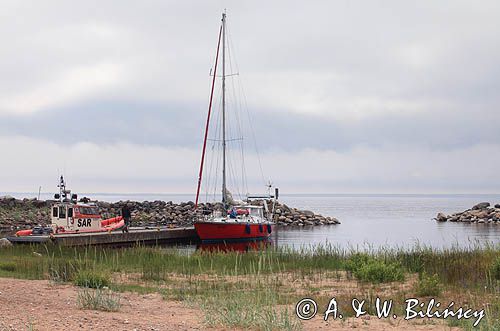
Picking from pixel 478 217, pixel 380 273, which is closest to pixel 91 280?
pixel 380 273

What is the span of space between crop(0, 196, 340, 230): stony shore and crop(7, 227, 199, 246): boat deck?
284 inches

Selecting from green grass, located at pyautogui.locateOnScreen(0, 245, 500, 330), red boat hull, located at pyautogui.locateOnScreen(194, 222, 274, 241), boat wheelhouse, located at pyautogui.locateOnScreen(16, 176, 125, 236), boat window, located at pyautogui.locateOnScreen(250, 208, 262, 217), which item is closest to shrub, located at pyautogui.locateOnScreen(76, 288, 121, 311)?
green grass, located at pyautogui.locateOnScreen(0, 245, 500, 330)

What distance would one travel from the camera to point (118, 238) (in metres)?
37.4

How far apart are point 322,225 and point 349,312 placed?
62.3 m

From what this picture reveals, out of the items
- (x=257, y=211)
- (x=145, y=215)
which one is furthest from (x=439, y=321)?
(x=145, y=215)

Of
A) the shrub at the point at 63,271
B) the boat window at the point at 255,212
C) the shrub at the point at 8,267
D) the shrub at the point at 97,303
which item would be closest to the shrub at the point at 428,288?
the shrub at the point at 97,303

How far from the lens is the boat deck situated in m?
32.8

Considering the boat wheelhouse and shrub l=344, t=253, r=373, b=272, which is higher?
the boat wheelhouse

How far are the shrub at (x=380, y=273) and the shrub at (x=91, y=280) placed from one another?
7574 mm

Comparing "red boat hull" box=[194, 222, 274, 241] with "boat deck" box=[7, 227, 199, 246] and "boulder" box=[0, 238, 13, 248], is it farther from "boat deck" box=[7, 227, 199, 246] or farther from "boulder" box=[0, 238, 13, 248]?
"boulder" box=[0, 238, 13, 248]

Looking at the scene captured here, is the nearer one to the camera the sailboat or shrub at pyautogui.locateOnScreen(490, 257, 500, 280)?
shrub at pyautogui.locateOnScreen(490, 257, 500, 280)

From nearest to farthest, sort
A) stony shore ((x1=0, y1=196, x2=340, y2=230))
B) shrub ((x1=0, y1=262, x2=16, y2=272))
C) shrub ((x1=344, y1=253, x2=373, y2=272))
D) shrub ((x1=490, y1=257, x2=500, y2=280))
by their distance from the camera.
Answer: shrub ((x1=490, y1=257, x2=500, y2=280)) < shrub ((x1=344, y1=253, x2=373, y2=272)) < shrub ((x1=0, y1=262, x2=16, y2=272)) < stony shore ((x1=0, y1=196, x2=340, y2=230))

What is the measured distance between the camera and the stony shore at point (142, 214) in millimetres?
56406

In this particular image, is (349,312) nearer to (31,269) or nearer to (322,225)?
(31,269)
